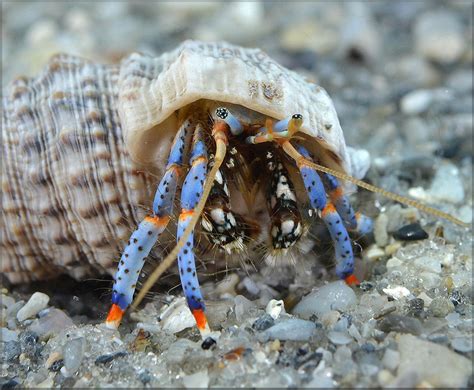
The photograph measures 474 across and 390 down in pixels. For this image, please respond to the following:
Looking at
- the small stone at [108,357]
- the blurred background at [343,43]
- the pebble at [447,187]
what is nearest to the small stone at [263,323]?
the small stone at [108,357]

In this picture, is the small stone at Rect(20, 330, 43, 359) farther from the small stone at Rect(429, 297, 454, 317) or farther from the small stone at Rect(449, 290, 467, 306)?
the small stone at Rect(449, 290, 467, 306)

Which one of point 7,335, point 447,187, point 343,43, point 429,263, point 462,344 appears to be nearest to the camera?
point 462,344

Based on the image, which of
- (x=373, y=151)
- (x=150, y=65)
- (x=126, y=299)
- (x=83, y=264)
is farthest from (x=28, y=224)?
(x=373, y=151)

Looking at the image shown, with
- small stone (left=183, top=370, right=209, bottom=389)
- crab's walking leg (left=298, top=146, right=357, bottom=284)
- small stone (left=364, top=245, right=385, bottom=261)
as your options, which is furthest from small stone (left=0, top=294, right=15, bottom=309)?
small stone (left=364, top=245, right=385, bottom=261)

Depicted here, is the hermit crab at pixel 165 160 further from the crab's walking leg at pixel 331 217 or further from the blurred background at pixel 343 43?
the blurred background at pixel 343 43

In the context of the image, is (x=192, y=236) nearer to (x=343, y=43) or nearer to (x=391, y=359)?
(x=391, y=359)

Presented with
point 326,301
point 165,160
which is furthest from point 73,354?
point 326,301
